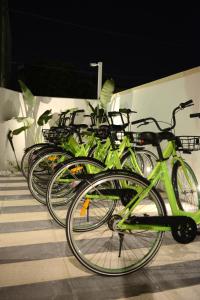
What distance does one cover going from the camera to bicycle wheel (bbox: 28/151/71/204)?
4632 mm

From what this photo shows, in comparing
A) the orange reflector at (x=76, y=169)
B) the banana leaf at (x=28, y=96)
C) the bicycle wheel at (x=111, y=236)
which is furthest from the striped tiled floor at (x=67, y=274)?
the banana leaf at (x=28, y=96)

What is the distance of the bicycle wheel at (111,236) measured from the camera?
9.25ft

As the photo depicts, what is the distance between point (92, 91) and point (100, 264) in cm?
2842

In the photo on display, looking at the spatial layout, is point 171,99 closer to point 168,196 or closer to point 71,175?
point 71,175

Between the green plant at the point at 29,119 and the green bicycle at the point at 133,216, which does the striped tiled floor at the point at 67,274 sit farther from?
the green plant at the point at 29,119

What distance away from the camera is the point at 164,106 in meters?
5.95

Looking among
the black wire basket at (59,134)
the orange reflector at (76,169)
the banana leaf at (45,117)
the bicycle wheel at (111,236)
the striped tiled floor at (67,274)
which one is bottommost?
the striped tiled floor at (67,274)

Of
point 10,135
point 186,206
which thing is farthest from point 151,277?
point 10,135

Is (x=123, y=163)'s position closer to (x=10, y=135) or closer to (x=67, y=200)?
(x=67, y=200)

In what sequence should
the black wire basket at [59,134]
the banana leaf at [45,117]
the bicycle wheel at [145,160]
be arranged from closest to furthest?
the black wire basket at [59,134]
the bicycle wheel at [145,160]
the banana leaf at [45,117]

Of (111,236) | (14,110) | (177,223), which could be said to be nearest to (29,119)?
(14,110)

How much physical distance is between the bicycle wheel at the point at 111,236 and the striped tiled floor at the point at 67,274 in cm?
13

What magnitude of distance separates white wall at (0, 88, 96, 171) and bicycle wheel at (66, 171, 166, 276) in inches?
162

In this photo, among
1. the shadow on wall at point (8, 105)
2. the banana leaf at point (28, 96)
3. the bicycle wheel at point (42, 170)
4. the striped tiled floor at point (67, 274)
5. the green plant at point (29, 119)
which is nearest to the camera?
the striped tiled floor at point (67, 274)
